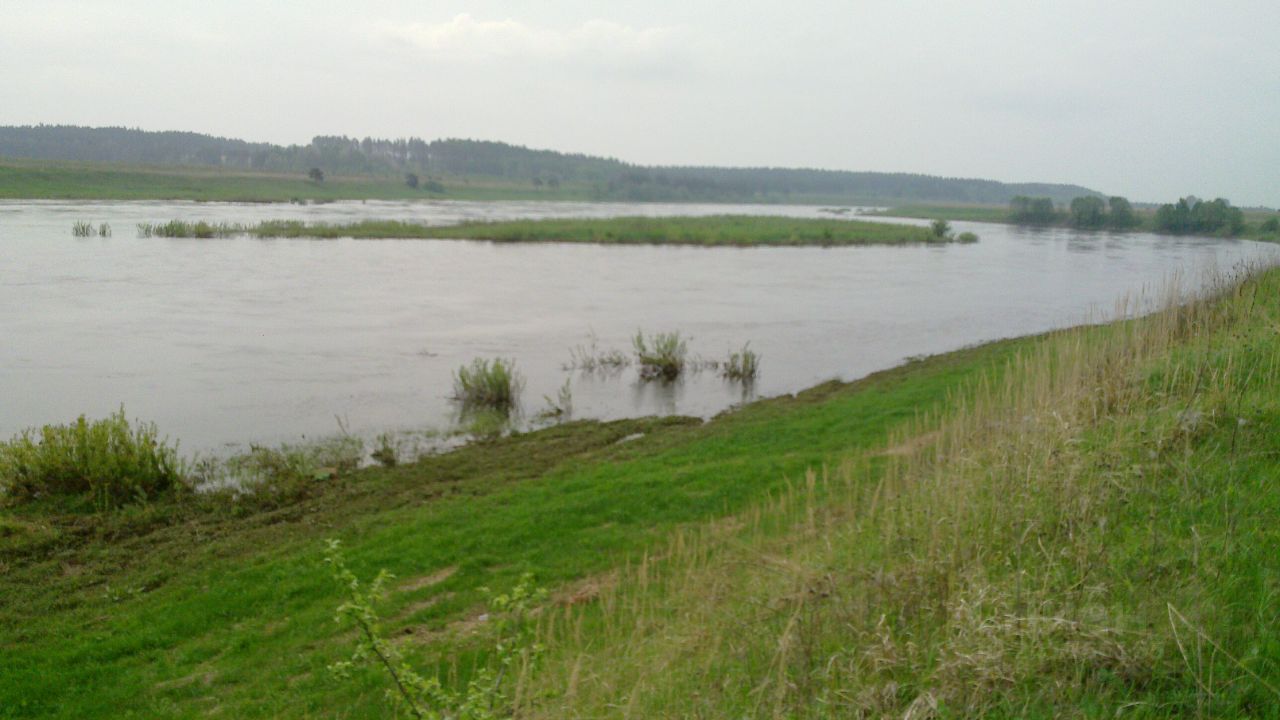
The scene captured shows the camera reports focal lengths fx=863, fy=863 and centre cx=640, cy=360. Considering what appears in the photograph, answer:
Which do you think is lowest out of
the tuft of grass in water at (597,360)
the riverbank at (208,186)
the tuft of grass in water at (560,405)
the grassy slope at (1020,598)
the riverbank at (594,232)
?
the tuft of grass in water at (560,405)

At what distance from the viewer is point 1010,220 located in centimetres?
9688

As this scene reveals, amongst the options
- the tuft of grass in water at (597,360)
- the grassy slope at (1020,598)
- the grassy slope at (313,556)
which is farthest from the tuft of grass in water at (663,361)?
the grassy slope at (1020,598)

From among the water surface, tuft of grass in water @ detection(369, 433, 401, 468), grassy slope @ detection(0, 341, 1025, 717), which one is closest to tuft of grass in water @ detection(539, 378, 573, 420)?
the water surface

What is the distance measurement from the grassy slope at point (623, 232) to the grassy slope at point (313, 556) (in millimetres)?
38371

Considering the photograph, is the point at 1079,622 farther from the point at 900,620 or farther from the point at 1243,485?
the point at 1243,485

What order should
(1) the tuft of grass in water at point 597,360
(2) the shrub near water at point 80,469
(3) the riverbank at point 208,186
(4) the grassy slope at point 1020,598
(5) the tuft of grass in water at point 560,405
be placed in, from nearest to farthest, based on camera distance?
(4) the grassy slope at point 1020,598, (2) the shrub near water at point 80,469, (5) the tuft of grass in water at point 560,405, (1) the tuft of grass in water at point 597,360, (3) the riverbank at point 208,186

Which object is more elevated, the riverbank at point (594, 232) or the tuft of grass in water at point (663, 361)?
the riverbank at point (594, 232)

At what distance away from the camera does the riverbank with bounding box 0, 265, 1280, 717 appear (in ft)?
11.2

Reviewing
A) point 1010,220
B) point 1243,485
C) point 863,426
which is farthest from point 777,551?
point 1010,220

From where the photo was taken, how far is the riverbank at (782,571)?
3408mm

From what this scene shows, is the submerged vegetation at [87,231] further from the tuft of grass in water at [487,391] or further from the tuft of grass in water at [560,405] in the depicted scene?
the tuft of grass in water at [560,405]

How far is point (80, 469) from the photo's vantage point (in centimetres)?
1020

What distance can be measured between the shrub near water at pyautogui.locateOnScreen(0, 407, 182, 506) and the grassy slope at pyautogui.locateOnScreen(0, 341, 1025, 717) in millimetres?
662

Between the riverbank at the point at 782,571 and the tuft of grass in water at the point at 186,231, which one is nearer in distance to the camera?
the riverbank at the point at 782,571
